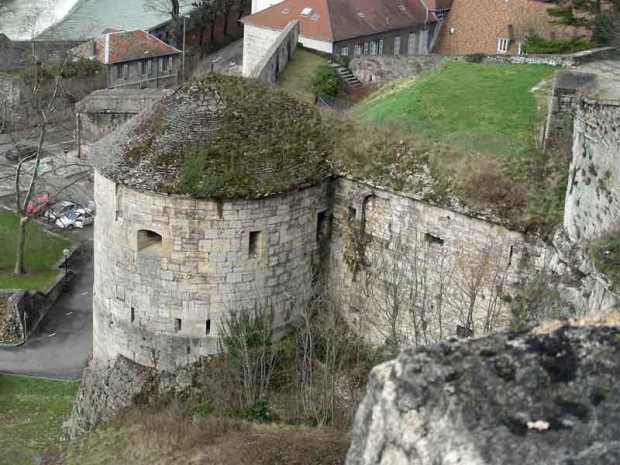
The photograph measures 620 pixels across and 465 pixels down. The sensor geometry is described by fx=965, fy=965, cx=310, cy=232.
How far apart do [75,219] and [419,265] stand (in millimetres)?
25098

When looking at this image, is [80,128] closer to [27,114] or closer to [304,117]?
[27,114]

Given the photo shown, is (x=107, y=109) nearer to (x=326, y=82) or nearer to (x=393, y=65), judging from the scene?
(x=393, y=65)

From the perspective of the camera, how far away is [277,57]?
117ft

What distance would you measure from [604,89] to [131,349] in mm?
11343

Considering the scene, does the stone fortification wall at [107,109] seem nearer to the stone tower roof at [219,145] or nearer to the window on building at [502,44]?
the window on building at [502,44]

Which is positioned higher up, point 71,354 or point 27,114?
point 27,114

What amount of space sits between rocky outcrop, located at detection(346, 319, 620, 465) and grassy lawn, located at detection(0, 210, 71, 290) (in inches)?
1141

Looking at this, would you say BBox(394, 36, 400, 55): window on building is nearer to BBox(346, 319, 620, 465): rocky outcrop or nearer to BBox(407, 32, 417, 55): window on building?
BBox(407, 32, 417, 55): window on building

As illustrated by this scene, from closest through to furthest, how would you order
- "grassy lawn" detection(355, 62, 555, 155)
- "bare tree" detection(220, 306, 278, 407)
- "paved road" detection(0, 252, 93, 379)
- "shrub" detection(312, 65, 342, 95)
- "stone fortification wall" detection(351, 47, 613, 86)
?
"bare tree" detection(220, 306, 278, 407), "grassy lawn" detection(355, 62, 555, 155), "paved road" detection(0, 252, 93, 379), "shrub" detection(312, 65, 342, 95), "stone fortification wall" detection(351, 47, 613, 86)

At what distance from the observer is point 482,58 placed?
3494 cm

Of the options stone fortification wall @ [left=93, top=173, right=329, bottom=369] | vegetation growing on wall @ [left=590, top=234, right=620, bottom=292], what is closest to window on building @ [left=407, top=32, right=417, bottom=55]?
stone fortification wall @ [left=93, top=173, right=329, bottom=369]

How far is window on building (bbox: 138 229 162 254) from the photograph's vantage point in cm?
2034

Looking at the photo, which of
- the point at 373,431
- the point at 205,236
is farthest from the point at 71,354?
the point at 373,431

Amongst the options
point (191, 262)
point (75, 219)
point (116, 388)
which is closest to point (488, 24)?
point (75, 219)
